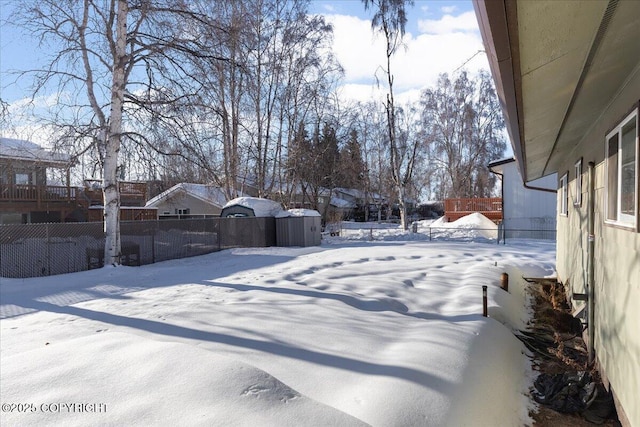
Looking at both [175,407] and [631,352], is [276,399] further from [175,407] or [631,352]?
[631,352]

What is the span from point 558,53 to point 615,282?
2428 millimetres

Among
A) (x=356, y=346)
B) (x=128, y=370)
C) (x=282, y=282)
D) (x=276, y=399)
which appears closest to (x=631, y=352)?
(x=356, y=346)

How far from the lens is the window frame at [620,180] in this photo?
9.85ft

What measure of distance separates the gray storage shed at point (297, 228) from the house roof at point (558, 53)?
14.8 m

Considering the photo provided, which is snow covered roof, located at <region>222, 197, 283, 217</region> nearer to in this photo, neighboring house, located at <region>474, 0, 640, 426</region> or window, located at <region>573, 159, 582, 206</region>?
window, located at <region>573, 159, 582, 206</region>

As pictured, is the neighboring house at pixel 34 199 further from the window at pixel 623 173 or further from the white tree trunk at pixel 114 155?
the window at pixel 623 173

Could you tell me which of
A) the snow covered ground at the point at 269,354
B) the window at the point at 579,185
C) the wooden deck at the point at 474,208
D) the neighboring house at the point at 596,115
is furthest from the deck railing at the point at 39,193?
the wooden deck at the point at 474,208

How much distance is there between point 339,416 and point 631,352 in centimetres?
237

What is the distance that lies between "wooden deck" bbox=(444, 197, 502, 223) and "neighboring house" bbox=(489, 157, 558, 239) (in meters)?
6.39

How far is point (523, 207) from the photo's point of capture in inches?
801

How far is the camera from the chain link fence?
10.2 metres

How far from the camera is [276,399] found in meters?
2.83

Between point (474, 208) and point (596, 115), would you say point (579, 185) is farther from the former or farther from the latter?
point (474, 208)

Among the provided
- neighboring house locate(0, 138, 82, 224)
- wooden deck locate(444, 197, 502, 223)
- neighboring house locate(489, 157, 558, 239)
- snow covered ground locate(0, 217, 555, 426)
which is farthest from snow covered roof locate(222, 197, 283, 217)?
wooden deck locate(444, 197, 502, 223)
